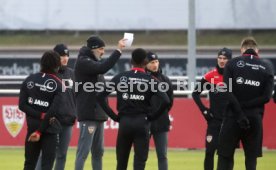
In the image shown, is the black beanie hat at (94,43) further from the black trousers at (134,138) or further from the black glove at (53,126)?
the black glove at (53,126)

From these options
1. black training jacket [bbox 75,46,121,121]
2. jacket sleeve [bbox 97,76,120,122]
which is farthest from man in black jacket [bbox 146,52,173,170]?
jacket sleeve [bbox 97,76,120,122]

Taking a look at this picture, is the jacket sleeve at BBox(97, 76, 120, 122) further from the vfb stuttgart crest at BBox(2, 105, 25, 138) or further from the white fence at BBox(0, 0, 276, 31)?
the white fence at BBox(0, 0, 276, 31)

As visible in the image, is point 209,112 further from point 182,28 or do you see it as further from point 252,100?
point 182,28

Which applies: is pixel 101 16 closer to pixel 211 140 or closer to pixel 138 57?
pixel 211 140

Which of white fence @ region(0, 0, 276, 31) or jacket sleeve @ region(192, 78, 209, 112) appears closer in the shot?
jacket sleeve @ region(192, 78, 209, 112)

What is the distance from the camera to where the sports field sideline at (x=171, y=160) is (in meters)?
18.8

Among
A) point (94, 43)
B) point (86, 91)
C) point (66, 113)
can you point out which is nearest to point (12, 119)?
point (86, 91)

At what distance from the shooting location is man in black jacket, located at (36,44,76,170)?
14.5 metres

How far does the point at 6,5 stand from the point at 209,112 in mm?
26250

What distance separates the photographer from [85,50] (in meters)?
15.0

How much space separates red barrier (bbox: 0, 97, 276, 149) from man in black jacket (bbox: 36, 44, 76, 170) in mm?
8363

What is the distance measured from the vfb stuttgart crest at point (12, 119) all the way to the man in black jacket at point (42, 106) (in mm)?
10564

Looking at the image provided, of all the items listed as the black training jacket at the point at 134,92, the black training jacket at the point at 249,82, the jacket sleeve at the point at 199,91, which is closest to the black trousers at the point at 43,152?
the black training jacket at the point at 134,92

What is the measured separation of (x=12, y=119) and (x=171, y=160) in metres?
5.07
